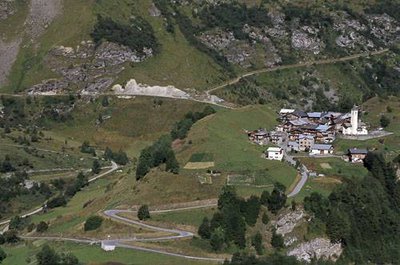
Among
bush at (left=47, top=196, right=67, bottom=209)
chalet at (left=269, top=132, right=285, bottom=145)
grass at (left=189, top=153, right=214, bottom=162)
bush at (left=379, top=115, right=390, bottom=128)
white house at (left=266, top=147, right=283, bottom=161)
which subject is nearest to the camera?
grass at (left=189, top=153, right=214, bottom=162)

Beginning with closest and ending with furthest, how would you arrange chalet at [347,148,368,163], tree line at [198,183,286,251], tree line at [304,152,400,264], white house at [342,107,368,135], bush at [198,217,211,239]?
tree line at [198,183,286,251] < bush at [198,217,211,239] < tree line at [304,152,400,264] < chalet at [347,148,368,163] < white house at [342,107,368,135]

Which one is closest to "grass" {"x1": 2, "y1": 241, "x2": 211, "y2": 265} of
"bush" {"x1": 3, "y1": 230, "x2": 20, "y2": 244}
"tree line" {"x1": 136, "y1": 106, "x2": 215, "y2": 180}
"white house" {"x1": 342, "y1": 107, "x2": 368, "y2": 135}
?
"bush" {"x1": 3, "y1": 230, "x2": 20, "y2": 244}

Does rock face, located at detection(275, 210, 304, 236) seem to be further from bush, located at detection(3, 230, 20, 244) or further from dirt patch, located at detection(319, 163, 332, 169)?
bush, located at detection(3, 230, 20, 244)

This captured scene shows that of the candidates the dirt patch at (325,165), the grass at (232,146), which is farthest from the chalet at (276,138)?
the dirt patch at (325,165)

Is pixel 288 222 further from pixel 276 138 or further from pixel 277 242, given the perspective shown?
pixel 276 138

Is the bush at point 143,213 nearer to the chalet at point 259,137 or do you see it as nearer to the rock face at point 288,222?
the rock face at point 288,222

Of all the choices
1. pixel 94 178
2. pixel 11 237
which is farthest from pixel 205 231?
pixel 94 178
